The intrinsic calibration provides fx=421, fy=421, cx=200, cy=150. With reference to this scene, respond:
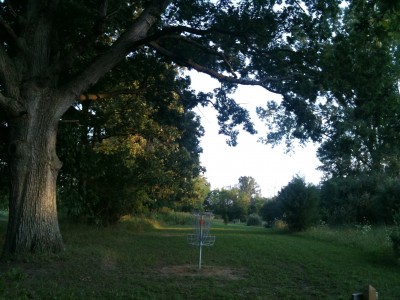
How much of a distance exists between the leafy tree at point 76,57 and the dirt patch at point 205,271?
125 inches

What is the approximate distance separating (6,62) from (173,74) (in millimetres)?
6967

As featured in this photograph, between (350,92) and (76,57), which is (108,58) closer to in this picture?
(76,57)

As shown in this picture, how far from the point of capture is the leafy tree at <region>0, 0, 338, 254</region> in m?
10.9

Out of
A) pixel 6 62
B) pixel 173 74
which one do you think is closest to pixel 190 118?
pixel 173 74

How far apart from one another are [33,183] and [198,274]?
4.87m

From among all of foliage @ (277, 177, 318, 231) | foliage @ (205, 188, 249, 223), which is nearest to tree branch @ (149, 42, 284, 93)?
foliage @ (277, 177, 318, 231)

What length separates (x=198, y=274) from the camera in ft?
33.2

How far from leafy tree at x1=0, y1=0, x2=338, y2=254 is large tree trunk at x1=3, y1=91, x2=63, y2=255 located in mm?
25

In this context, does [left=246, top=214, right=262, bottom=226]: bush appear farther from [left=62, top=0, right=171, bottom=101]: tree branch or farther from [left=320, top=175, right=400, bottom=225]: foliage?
[left=62, top=0, right=171, bottom=101]: tree branch

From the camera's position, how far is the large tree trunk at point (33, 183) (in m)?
10.8

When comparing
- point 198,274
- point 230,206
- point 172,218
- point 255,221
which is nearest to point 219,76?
point 198,274

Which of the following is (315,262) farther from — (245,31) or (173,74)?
(173,74)

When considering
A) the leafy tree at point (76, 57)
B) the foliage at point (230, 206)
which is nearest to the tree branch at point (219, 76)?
the leafy tree at point (76, 57)

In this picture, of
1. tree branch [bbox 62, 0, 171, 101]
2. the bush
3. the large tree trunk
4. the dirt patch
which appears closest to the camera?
the dirt patch
